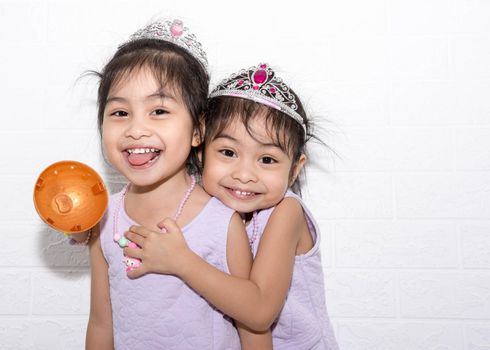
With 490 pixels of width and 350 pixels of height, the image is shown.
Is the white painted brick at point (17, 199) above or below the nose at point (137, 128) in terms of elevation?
below

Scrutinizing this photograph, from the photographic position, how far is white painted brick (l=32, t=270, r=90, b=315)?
4.91 feet

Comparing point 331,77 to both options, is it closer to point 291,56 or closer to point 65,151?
point 291,56

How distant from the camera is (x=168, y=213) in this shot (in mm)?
1177

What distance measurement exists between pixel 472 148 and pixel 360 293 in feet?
1.74

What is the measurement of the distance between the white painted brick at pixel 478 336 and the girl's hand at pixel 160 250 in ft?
2.96

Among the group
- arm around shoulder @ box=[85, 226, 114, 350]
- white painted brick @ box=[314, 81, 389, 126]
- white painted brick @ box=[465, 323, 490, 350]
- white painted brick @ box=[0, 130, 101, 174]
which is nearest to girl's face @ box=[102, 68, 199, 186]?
arm around shoulder @ box=[85, 226, 114, 350]

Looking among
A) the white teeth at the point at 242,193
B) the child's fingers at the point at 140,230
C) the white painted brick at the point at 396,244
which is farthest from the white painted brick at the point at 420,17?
the child's fingers at the point at 140,230

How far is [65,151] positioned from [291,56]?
721 millimetres

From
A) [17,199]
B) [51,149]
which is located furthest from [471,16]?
[17,199]

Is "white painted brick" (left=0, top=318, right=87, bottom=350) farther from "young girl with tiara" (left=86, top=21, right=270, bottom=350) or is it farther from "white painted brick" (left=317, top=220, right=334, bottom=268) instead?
"white painted brick" (left=317, top=220, right=334, bottom=268)

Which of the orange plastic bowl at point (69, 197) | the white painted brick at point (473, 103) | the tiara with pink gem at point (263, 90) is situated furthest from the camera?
the white painted brick at point (473, 103)

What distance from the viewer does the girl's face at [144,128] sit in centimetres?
109

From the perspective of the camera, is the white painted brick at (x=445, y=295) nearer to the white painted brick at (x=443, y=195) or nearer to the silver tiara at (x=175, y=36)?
the white painted brick at (x=443, y=195)

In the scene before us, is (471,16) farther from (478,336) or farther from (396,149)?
(478,336)
